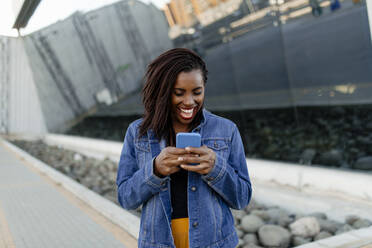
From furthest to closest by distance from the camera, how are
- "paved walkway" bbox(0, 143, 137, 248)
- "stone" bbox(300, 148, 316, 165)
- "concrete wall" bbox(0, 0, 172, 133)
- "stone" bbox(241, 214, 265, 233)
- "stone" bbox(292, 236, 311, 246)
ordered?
"concrete wall" bbox(0, 0, 172, 133)
"stone" bbox(300, 148, 316, 165)
"stone" bbox(241, 214, 265, 233)
"paved walkway" bbox(0, 143, 137, 248)
"stone" bbox(292, 236, 311, 246)

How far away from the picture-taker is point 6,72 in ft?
68.5

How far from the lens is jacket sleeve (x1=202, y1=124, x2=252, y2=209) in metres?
1.44

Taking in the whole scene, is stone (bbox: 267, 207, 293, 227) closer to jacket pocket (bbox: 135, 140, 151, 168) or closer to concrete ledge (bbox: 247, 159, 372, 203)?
concrete ledge (bbox: 247, 159, 372, 203)

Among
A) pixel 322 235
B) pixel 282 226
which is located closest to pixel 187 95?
pixel 322 235

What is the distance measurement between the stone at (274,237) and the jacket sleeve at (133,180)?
2768mm

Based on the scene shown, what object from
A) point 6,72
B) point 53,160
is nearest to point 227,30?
point 53,160

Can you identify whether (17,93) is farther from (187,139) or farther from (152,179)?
(187,139)

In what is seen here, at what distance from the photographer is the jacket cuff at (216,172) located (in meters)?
1.42

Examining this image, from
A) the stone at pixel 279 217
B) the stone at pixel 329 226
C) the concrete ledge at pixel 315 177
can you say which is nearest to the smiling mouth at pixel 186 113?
the stone at pixel 329 226

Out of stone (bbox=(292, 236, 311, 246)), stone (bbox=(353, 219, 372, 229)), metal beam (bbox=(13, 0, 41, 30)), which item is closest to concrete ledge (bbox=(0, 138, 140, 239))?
→ stone (bbox=(292, 236, 311, 246))

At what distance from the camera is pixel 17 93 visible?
20.8 metres

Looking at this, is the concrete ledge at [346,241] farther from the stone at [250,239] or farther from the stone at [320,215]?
the stone at [320,215]

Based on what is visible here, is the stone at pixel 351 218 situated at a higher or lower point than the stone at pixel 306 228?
lower

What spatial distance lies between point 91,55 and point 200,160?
1219 centimetres
